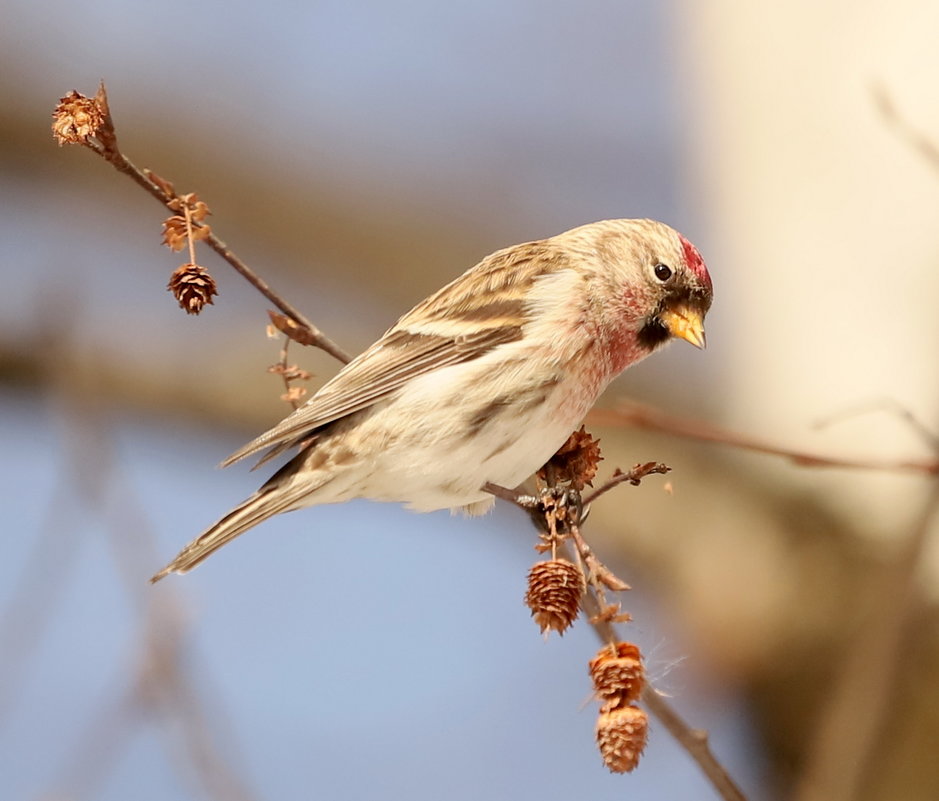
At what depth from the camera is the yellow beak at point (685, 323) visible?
173 cm

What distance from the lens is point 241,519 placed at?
68.5 inches

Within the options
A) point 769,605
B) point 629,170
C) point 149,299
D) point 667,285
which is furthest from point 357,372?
point 629,170

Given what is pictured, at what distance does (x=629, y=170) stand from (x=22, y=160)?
245cm

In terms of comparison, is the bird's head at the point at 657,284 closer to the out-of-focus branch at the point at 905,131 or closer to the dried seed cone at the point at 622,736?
the out-of-focus branch at the point at 905,131

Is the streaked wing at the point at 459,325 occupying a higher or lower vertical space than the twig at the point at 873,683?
higher

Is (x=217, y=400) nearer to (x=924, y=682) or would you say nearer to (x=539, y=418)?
(x=924, y=682)

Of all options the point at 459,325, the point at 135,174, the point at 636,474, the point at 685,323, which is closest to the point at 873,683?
the point at 636,474

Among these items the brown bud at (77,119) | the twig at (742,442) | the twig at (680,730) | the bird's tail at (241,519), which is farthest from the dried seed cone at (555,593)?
the brown bud at (77,119)

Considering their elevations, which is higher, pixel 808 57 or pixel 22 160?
pixel 22 160

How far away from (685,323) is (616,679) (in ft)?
2.39

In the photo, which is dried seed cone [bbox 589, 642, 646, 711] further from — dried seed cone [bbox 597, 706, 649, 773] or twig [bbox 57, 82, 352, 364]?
twig [bbox 57, 82, 352, 364]

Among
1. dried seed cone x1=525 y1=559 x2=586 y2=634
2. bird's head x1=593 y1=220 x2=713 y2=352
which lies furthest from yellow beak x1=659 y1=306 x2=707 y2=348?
dried seed cone x1=525 y1=559 x2=586 y2=634

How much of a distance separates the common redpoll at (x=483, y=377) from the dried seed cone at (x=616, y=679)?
51cm

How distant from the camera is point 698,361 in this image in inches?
196
